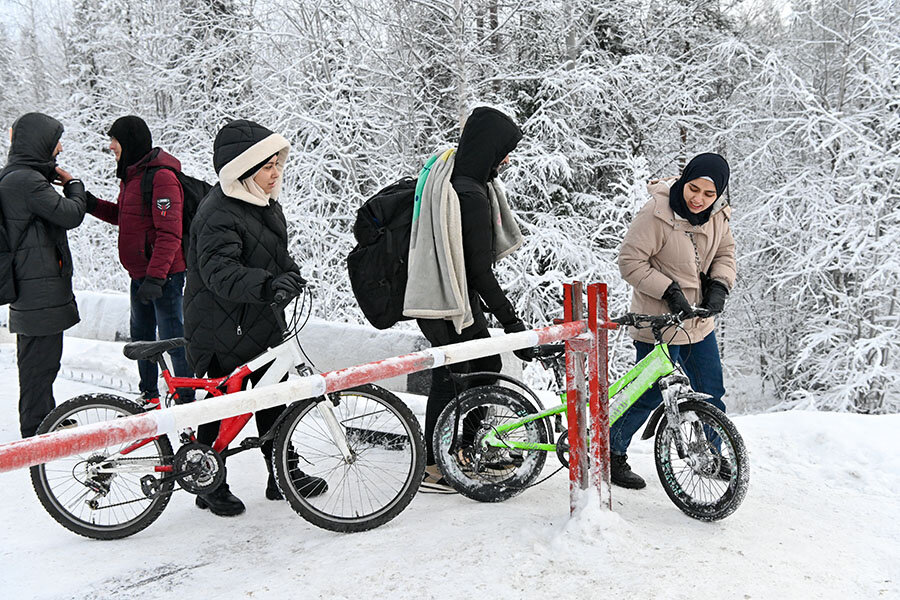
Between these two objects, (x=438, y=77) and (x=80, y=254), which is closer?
(x=438, y=77)

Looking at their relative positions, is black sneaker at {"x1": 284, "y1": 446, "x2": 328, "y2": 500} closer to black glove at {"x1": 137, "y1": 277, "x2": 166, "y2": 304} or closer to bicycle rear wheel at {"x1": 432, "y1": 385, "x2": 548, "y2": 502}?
bicycle rear wheel at {"x1": 432, "y1": 385, "x2": 548, "y2": 502}

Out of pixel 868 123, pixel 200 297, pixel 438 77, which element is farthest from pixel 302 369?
pixel 868 123

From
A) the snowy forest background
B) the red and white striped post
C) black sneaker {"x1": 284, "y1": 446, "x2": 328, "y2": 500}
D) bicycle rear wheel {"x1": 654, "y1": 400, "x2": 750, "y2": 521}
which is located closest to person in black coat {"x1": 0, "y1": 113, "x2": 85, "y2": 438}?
black sneaker {"x1": 284, "y1": 446, "x2": 328, "y2": 500}

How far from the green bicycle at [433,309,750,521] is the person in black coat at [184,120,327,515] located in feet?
2.77

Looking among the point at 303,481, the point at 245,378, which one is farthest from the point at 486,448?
the point at 245,378

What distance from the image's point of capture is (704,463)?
11.0 feet

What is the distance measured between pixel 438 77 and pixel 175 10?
6731mm

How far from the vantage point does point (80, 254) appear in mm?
15086

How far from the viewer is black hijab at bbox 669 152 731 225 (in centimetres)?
357

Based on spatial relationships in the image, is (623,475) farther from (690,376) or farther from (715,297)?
(715,297)

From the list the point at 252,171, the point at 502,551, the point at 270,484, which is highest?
the point at 252,171

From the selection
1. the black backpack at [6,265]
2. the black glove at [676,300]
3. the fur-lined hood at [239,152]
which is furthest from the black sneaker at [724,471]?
the black backpack at [6,265]

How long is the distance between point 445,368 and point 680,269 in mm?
1452

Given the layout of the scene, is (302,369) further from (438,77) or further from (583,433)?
(438,77)
